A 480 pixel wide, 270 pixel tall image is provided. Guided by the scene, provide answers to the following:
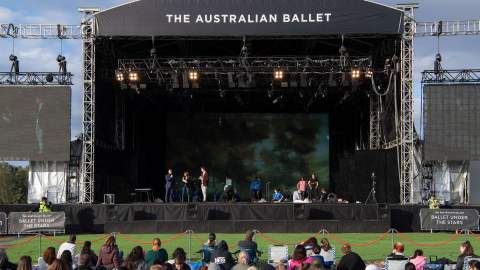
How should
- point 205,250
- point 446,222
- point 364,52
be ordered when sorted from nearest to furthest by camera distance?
point 205,250
point 446,222
point 364,52

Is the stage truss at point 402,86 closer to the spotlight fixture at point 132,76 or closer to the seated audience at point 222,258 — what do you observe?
the spotlight fixture at point 132,76

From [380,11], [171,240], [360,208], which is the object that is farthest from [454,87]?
[171,240]

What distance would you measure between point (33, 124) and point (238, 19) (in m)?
9.33

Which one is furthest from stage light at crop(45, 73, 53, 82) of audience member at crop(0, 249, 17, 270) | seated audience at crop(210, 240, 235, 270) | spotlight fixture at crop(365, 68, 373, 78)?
seated audience at crop(210, 240, 235, 270)

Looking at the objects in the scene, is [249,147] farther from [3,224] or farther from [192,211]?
[3,224]

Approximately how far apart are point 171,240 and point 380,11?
12.3 metres

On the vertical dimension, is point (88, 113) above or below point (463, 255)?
above

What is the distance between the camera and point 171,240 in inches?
953

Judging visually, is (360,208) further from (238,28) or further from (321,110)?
(321,110)

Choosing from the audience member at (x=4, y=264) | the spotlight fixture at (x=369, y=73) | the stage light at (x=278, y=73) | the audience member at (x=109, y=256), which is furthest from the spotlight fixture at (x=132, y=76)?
the audience member at (x=4, y=264)

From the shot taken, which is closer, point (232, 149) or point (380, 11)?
point (380, 11)

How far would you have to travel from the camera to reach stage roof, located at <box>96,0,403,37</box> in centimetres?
2902

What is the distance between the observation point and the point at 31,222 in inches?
1017

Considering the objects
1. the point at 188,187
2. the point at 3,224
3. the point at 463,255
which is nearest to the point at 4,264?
the point at 463,255
